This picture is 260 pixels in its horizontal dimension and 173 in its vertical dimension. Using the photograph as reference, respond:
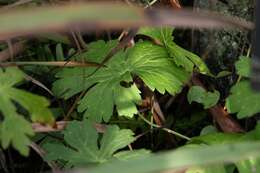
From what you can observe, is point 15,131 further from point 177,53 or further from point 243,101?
point 177,53

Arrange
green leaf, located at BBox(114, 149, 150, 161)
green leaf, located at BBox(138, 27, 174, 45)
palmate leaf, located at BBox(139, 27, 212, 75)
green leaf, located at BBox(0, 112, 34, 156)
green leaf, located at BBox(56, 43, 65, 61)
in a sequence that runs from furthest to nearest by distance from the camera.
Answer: green leaf, located at BBox(56, 43, 65, 61) < green leaf, located at BBox(138, 27, 174, 45) < palmate leaf, located at BBox(139, 27, 212, 75) < green leaf, located at BBox(114, 149, 150, 161) < green leaf, located at BBox(0, 112, 34, 156)

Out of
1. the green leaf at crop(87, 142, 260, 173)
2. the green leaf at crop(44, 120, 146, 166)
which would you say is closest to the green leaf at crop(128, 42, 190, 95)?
the green leaf at crop(44, 120, 146, 166)

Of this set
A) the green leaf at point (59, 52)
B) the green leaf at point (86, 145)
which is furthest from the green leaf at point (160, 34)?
the green leaf at point (86, 145)

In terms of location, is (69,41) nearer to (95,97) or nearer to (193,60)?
(95,97)

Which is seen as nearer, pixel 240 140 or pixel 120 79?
pixel 240 140

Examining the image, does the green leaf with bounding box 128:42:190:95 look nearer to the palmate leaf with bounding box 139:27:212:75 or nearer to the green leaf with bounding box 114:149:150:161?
the palmate leaf with bounding box 139:27:212:75

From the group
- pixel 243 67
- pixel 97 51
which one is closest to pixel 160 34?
pixel 97 51
